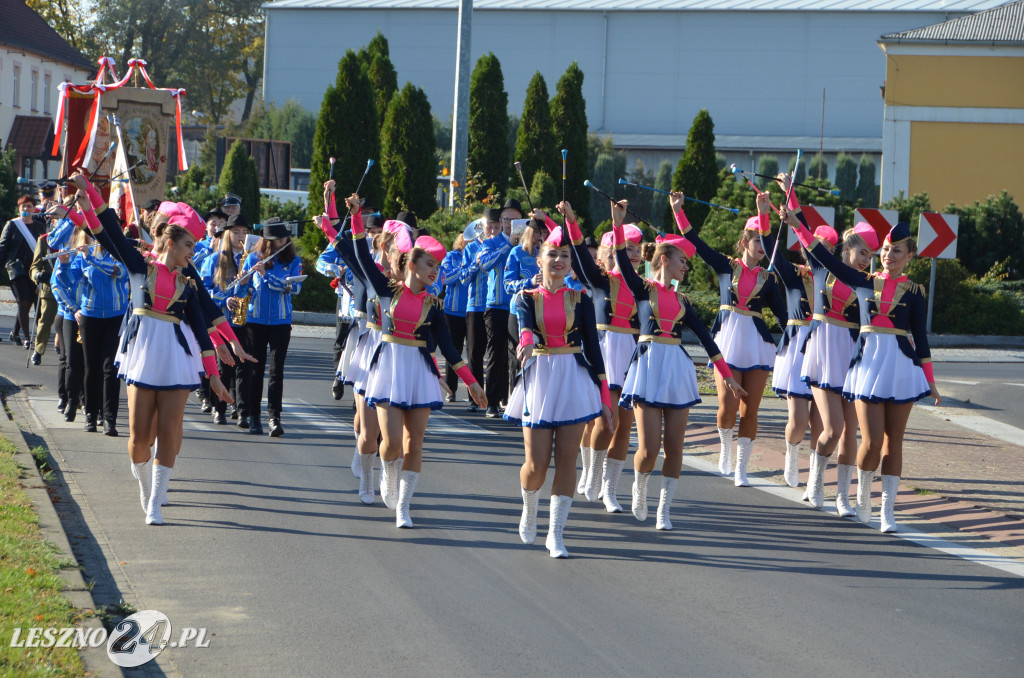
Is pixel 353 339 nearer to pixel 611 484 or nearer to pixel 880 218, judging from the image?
pixel 611 484

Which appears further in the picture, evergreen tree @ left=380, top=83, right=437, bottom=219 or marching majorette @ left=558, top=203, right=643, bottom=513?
evergreen tree @ left=380, top=83, right=437, bottom=219

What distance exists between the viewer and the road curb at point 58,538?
214 inches

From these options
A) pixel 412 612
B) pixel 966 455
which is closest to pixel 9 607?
pixel 412 612

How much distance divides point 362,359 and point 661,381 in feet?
7.46

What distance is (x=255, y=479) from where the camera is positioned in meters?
10.1

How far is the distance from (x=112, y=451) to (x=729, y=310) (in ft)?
18.0

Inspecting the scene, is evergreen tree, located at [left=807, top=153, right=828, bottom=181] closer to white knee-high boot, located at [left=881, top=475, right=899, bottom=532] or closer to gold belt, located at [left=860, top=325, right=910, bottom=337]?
gold belt, located at [left=860, top=325, right=910, bottom=337]

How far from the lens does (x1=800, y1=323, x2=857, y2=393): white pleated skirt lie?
9523 millimetres

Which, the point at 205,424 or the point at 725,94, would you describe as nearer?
the point at 205,424

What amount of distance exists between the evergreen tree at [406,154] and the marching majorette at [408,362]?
2234cm

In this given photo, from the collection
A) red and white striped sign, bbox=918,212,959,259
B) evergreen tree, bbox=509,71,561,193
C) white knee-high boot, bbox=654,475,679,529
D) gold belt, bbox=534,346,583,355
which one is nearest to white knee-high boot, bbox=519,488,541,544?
gold belt, bbox=534,346,583,355

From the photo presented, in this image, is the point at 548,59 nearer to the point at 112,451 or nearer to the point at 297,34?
the point at 297,34

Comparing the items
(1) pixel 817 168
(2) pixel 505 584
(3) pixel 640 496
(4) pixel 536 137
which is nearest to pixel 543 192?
(4) pixel 536 137

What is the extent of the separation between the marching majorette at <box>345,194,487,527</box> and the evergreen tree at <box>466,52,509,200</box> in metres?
25.2
